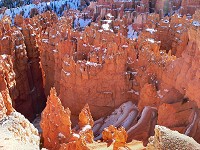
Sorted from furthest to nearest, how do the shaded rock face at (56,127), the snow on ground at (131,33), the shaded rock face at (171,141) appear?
the snow on ground at (131,33) → the shaded rock face at (56,127) → the shaded rock face at (171,141)

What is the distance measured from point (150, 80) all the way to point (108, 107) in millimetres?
3747

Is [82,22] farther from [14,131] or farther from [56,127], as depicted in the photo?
[14,131]

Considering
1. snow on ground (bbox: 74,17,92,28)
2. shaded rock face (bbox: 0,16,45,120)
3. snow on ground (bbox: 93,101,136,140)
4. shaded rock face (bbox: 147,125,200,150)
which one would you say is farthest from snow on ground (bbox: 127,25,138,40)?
shaded rock face (bbox: 147,125,200,150)

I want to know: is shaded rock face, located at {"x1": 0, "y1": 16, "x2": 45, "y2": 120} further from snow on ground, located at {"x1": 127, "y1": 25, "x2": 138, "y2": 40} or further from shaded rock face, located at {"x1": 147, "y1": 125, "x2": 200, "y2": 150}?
shaded rock face, located at {"x1": 147, "y1": 125, "x2": 200, "y2": 150}

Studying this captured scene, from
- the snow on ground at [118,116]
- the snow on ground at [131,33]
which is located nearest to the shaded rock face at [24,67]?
the snow on ground at [118,116]

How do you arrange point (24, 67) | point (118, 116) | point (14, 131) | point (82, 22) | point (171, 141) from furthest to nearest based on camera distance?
point (82, 22) → point (24, 67) → point (118, 116) → point (14, 131) → point (171, 141)

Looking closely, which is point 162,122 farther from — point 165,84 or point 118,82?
point 118,82

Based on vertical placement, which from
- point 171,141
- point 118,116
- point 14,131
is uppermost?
point 171,141

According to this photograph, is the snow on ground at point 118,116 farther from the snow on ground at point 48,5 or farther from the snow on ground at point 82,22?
the snow on ground at point 48,5

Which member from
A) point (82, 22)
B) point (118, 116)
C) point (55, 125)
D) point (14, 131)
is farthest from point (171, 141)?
point (82, 22)

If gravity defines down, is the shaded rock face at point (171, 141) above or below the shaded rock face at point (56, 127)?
above

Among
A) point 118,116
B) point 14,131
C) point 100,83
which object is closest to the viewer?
point 14,131

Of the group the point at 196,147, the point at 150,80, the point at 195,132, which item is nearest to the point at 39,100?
the point at 150,80

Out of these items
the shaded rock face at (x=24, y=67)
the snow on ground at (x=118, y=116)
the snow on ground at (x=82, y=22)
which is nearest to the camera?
the snow on ground at (x=118, y=116)
